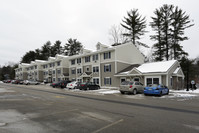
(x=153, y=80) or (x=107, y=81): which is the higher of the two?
(x=153, y=80)

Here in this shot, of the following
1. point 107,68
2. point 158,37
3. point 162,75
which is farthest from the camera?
point 158,37

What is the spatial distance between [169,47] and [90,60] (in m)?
20.9

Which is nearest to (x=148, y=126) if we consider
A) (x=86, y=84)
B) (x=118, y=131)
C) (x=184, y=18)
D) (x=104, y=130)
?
(x=118, y=131)

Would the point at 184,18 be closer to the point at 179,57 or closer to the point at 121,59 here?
the point at 179,57

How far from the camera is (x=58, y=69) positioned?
A: 51656 mm

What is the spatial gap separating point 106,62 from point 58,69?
24.6m

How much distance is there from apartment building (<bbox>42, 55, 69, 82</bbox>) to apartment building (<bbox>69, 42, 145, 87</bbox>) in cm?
1157

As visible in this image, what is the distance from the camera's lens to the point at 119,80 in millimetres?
29969

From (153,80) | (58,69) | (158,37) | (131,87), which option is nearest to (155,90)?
(131,87)

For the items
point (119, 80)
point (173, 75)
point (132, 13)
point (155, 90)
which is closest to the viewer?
point (155, 90)

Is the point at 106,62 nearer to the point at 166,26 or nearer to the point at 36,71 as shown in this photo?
the point at 166,26

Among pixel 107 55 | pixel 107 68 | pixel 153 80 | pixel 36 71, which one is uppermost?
pixel 107 55

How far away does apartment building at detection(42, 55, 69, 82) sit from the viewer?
49641 mm

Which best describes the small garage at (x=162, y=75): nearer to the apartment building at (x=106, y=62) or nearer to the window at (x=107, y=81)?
the apartment building at (x=106, y=62)
